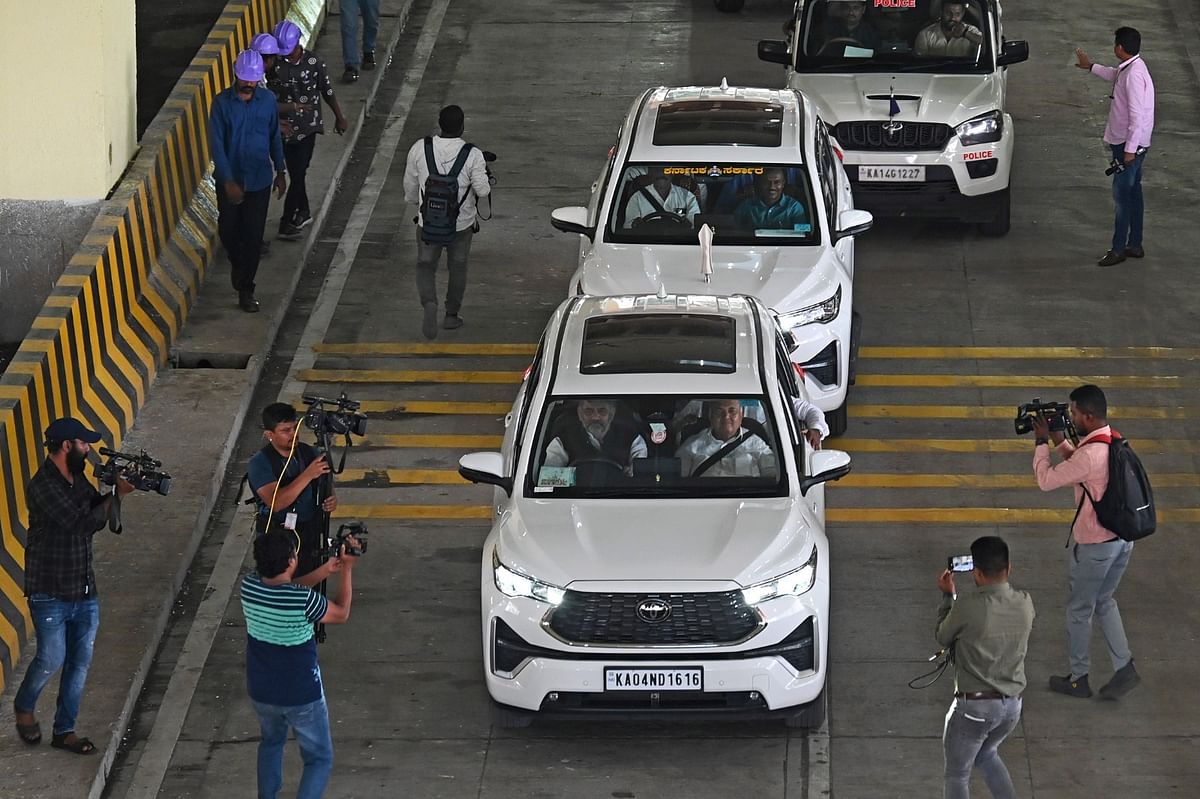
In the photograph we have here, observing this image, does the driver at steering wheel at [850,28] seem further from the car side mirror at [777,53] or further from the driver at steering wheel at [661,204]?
the driver at steering wheel at [661,204]

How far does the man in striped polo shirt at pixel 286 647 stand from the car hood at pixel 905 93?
30.4 ft

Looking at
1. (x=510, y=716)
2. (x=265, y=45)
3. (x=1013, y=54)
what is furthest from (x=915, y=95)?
(x=510, y=716)

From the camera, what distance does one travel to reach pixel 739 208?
14.3 metres

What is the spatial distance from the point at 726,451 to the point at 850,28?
8514 mm

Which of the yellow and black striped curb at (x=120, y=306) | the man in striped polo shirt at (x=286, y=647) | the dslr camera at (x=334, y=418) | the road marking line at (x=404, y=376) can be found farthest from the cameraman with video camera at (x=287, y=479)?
the road marking line at (x=404, y=376)

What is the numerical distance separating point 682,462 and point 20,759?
3587 millimetres

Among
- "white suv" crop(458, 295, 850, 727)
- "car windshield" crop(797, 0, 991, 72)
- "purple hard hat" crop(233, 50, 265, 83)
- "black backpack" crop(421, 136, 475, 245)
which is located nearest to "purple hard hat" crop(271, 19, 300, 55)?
"purple hard hat" crop(233, 50, 265, 83)

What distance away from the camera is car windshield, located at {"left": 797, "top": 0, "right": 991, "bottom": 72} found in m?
18.0

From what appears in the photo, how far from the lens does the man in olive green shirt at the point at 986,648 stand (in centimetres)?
886

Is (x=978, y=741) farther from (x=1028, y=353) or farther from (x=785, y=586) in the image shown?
(x=1028, y=353)

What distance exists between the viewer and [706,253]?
44.2 ft

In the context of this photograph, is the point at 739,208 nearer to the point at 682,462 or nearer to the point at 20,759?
the point at 682,462

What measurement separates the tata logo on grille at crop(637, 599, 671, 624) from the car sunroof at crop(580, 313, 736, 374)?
5.18 feet

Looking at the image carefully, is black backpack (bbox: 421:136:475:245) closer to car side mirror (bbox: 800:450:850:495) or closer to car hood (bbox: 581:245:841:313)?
car hood (bbox: 581:245:841:313)
